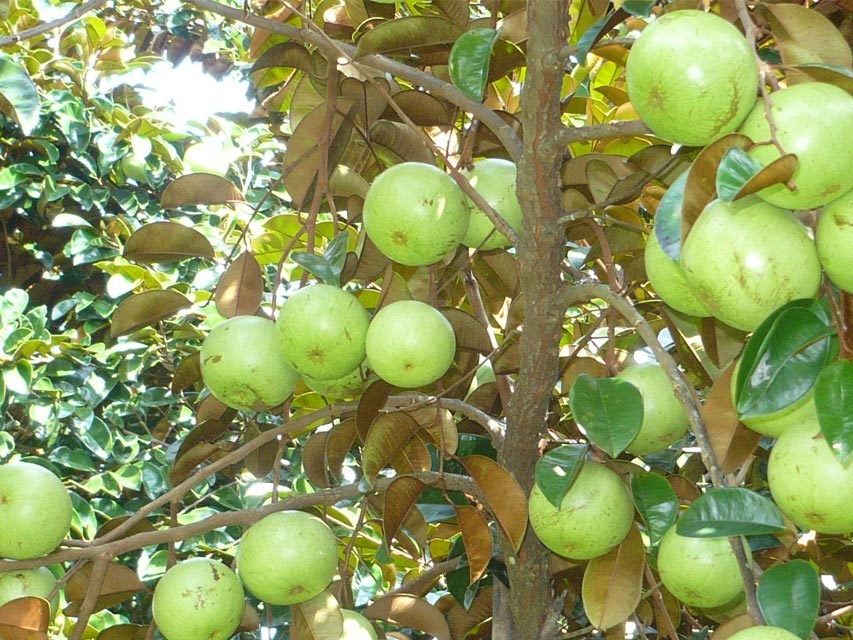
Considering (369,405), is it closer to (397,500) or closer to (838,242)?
(397,500)

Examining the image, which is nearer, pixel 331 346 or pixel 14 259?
pixel 331 346

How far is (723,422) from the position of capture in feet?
3.39

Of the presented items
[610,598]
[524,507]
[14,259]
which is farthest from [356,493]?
[14,259]

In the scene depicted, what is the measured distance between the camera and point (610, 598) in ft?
3.96

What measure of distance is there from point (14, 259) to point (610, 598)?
2.59m

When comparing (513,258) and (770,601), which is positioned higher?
(770,601)

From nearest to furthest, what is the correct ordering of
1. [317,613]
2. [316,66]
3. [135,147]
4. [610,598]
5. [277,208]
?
[610,598] → [317,613] → [316,66] → [135,147] → [277,208]

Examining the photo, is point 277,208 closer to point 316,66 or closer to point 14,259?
point 14,259

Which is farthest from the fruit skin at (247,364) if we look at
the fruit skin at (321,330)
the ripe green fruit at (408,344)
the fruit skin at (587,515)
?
the fruit skin at (587,515)

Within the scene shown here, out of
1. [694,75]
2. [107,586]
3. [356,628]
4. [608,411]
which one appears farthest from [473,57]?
[107,586]

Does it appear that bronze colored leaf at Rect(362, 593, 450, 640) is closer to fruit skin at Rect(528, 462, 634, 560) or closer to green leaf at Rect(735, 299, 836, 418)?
fruit skin at Rect(528, 462, 634, 560)

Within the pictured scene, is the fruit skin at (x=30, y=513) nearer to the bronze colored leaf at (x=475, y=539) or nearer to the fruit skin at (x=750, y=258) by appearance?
the bronze colored leaf at (x=475, y=539)

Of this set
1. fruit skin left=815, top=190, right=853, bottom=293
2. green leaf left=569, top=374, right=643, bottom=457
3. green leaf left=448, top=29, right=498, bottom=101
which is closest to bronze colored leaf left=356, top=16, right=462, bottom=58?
green leaf left=448, top=29, right=498, bottom=101

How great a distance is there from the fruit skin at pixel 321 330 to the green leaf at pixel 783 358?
543 mm
